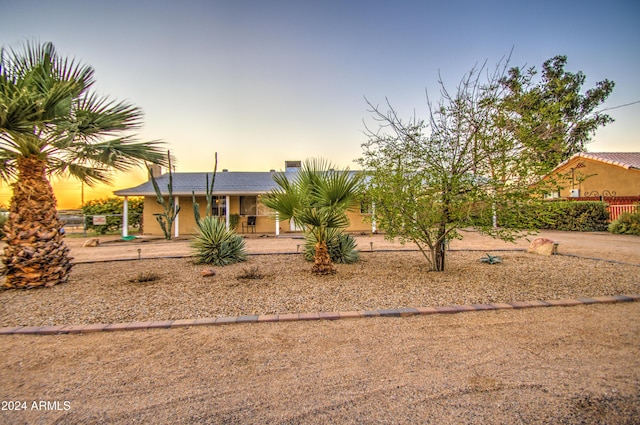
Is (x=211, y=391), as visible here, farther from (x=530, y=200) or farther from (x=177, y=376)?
(x=530, y=200)

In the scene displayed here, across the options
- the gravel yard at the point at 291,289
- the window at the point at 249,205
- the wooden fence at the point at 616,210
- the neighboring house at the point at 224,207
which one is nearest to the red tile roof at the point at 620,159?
the wooden fence at the point at 616,210

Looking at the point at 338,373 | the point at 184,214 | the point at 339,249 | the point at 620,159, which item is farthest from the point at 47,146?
the point at 620,159

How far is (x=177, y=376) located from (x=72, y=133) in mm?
4902

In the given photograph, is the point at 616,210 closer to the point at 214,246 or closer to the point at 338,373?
the point at 214,246

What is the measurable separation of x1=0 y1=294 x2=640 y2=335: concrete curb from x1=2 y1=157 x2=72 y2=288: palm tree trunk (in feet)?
7.59

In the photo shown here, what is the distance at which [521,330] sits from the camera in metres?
3.25

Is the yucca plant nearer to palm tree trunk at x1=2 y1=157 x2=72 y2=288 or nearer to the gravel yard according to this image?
the gravel yard

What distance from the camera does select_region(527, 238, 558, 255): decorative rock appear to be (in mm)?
A: 8266

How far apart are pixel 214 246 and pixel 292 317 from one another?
435 cm

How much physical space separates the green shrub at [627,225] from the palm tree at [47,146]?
17.9m

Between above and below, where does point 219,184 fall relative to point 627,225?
above

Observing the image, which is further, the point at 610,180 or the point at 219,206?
the point at 610,180

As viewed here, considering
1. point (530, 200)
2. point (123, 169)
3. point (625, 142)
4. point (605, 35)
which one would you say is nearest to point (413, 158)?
point (530, 200)

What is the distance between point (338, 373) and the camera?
2406mm
